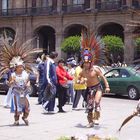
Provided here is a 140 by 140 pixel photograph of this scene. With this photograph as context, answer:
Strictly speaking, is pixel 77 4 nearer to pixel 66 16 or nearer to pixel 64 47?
pixel 66 16

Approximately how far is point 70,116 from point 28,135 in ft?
12.2

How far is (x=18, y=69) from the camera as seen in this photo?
1188cm

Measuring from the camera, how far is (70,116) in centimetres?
1395

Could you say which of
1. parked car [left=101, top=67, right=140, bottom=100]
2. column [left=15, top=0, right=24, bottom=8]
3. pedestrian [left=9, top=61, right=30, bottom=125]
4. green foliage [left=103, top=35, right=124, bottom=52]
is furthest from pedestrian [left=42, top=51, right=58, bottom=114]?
column [left=15, top=0, right=24, bottom=8]

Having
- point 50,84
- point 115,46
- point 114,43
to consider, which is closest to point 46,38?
point 115,46

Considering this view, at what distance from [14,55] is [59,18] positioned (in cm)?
4068

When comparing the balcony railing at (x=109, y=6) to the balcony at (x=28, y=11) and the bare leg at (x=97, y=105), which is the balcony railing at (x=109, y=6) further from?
the bare leg at (x=97, y=105)

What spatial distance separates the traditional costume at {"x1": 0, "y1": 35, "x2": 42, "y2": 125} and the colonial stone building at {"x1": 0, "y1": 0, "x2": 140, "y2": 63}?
34613 millimetres

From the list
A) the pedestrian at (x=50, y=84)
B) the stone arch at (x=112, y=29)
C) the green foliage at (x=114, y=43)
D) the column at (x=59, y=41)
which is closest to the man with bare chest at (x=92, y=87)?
the pedestrian at (x=50, y=84)

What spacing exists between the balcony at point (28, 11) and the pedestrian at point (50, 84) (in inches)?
1525

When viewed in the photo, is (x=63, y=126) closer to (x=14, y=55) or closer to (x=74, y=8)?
(x=14, y=55)

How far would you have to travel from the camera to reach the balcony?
54.1 meters

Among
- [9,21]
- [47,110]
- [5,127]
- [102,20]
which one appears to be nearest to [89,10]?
[102,20]

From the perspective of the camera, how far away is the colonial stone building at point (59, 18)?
4944 centimetres
